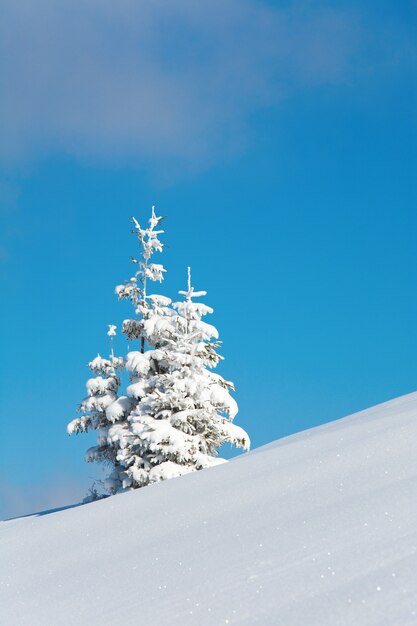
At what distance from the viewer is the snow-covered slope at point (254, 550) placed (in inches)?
125

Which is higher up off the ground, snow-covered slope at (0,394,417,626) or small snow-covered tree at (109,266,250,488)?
small snow-covered tree at (109,266,250,488)

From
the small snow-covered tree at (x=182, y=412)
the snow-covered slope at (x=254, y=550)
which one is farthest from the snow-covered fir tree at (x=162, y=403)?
the snow-covered slope at (x=254, y=550)

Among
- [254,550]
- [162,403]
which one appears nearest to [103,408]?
[162,403]

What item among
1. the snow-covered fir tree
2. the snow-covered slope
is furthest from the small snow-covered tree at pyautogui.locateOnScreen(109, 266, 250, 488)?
the snow-covered slope

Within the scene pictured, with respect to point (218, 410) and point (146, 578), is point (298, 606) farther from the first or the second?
point (218, 410)

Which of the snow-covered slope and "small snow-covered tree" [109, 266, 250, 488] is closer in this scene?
the snow-covered slope

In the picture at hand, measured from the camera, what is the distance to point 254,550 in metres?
4.05

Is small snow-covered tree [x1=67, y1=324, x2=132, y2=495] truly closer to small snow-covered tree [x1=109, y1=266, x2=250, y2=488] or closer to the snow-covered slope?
small snow-covered tree [x1=109, y1=266, x2=250, y2=488]

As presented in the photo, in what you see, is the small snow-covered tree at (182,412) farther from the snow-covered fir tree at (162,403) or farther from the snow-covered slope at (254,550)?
the snow-covered slope at (254,550)

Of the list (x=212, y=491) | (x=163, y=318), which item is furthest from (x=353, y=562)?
(x=163, y=318)

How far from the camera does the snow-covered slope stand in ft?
10.4

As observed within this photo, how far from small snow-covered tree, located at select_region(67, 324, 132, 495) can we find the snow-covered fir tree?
33 mm

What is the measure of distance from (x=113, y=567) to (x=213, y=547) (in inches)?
35.2

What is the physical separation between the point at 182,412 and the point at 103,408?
4392 mm
